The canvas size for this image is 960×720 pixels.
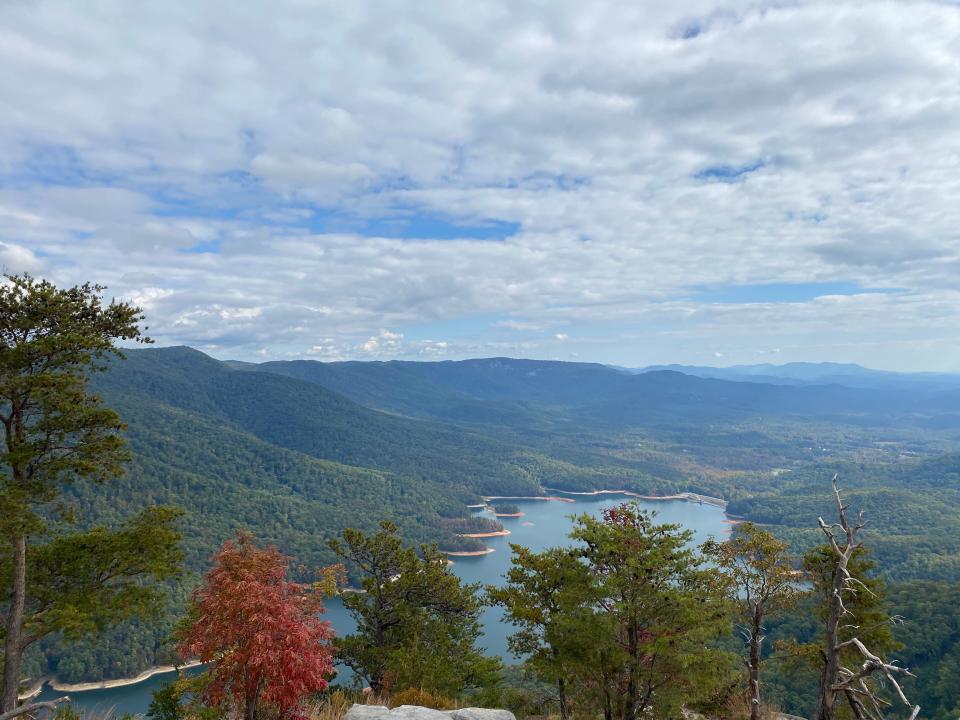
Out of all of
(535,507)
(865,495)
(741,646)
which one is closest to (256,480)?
(535,507)

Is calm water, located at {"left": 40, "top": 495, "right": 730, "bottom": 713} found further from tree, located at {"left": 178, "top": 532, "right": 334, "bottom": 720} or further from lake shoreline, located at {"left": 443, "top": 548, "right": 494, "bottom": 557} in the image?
tree, located at {"left": 178, "top": 532, "right": 334, "bottom": 720}

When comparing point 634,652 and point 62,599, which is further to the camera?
point 62,599

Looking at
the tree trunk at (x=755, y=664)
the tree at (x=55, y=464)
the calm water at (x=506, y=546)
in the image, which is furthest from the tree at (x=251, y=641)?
the calm water at (x=506, y=546)

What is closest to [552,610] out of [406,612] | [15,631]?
[406,612]

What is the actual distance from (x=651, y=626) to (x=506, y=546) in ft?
446

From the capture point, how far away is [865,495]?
155750 mm

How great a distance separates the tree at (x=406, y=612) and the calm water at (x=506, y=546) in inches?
975

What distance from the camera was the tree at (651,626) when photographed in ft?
37.0

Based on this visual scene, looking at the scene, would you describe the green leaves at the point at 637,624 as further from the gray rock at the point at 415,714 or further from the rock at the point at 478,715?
the gray rock at the point at 415,714

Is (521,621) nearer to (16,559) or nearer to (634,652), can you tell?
(634,652)

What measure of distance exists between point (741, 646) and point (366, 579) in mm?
51103

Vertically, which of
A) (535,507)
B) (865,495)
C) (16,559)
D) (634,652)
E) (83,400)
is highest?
(83,400)

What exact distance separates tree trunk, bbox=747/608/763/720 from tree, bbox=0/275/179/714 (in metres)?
13.6

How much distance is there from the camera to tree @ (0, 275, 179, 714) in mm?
11375
